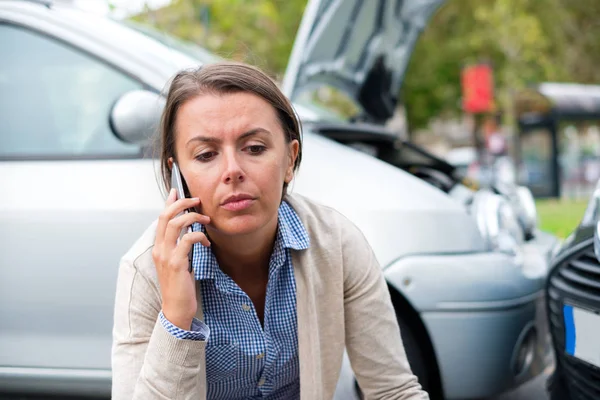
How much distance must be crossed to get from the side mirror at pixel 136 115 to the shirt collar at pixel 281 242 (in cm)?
79

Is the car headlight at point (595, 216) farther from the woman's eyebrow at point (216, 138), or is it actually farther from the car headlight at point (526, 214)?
the woman's eyebrow at point (216, 138)

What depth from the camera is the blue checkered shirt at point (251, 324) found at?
164 cm

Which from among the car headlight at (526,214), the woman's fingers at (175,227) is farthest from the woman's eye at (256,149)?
the car headlight at (526,214)

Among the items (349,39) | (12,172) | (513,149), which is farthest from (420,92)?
(12,172)

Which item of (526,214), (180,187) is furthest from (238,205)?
(526,214)

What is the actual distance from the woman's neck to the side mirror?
0.78 m

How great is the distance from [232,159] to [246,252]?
0.29 metres

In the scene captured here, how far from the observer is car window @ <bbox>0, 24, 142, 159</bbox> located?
8.76 ft

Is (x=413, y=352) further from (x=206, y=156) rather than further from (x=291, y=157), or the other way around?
(x=206, y=156)

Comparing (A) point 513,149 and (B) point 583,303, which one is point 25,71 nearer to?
(B) point 583,303

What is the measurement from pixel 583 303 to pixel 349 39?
1904mm

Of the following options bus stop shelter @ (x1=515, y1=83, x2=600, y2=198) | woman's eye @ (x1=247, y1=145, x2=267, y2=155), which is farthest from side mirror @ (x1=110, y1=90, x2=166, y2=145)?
bus stop shelter @ (x1=515, y1=83, x2=600, y2=198)

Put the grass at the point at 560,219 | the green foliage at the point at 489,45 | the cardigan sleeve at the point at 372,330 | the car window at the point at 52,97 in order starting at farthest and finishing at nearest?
the green foliage at the point at 489,45
the grass at the point at 560,219
the car window at the point at 52,97
the cardigan sleeve at the point at 372,330

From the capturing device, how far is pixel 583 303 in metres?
2.04
